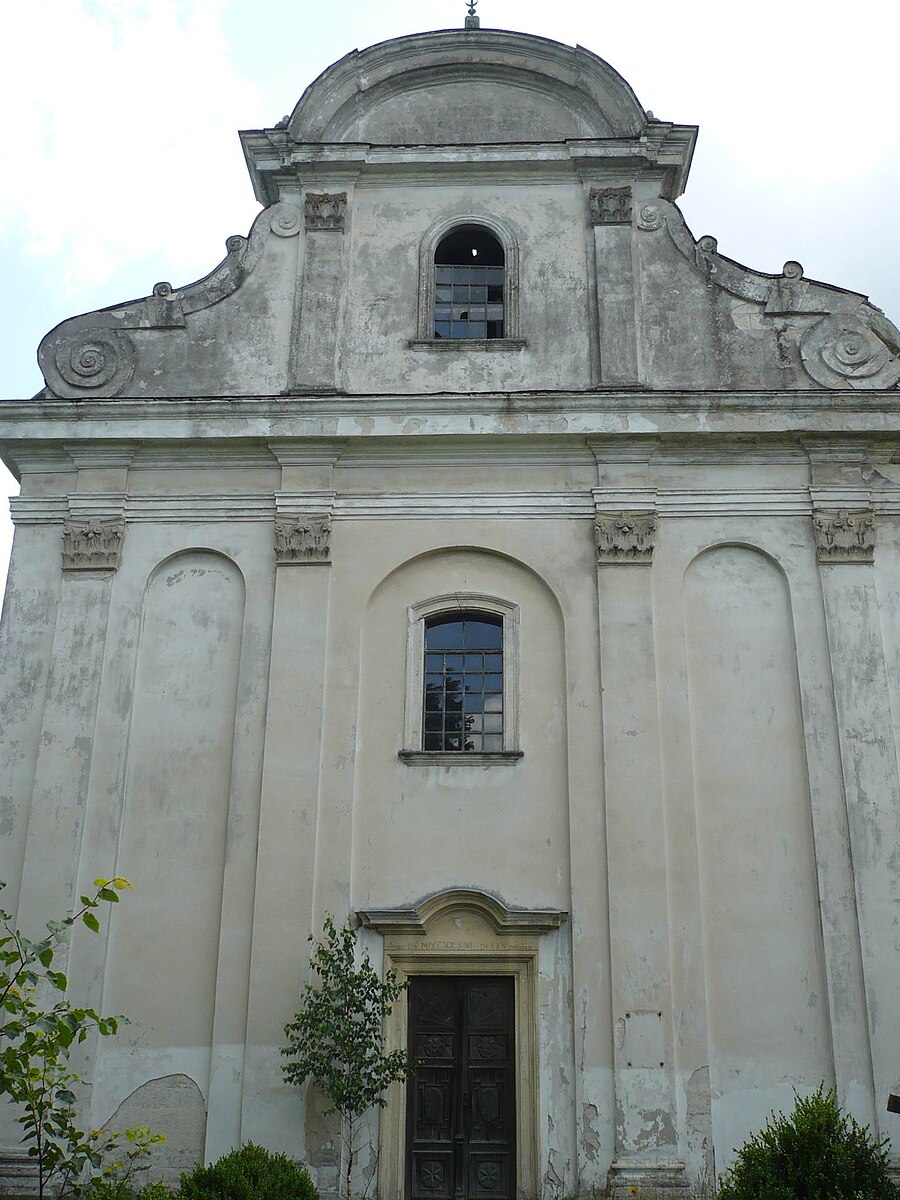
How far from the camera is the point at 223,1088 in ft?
40.7

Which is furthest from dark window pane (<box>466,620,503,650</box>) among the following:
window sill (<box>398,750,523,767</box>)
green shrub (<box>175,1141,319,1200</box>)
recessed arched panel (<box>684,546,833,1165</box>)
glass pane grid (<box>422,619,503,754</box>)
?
green shrub (<box>175,1141,319,1200</box>)

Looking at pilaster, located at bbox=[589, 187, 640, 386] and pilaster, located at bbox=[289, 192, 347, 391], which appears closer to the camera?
pilaster, located at bbox=[589, 187, 640, 386]

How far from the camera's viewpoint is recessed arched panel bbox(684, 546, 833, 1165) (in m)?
12.3

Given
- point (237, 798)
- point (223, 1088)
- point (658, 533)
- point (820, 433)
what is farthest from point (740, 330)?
point (223, 1088)

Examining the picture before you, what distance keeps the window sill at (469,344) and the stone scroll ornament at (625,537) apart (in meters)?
2.48

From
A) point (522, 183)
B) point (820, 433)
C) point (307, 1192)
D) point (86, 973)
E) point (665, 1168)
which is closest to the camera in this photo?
point (307, 1192)

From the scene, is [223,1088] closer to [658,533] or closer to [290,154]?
[658,533]

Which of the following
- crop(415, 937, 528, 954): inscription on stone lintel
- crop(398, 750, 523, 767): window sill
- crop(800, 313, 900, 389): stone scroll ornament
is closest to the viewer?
crop(415, 937, 528, 954): inscription on stone lintel

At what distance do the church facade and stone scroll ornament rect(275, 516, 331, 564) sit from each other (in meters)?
0.03

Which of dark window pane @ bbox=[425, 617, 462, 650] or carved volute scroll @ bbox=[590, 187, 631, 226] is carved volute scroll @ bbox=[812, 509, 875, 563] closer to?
dark window pane @ bbox=[425, 617, 462, 650]

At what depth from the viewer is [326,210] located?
15977mm

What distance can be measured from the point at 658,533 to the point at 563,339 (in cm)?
274

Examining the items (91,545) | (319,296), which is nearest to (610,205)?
(319,296)

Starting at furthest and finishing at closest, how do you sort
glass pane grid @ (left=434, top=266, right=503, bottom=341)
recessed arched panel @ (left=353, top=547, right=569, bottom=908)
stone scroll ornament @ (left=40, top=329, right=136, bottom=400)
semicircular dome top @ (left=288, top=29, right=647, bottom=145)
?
semicircular dome top @ (left=288, top=29, right=647, bottom=145) < glass pane grid @ (left=434, top=266, right=503, bottom=341) < stone scroll ornament @ (left=40, top=329, right=136, bottom=400) < recessed arched panel @ (left=353, top=547, right=569, bottom=908)
